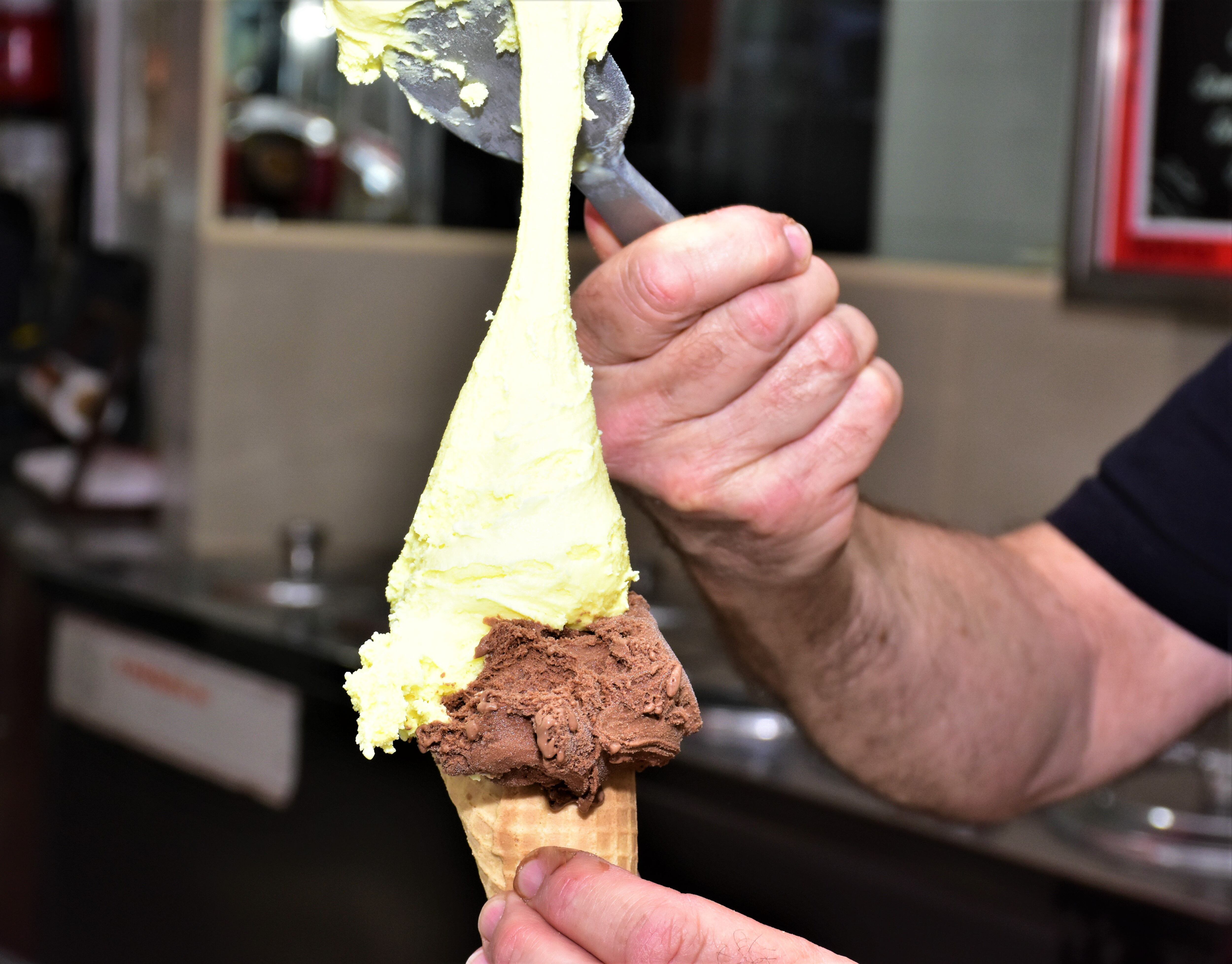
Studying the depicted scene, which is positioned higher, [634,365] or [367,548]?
[634,365]

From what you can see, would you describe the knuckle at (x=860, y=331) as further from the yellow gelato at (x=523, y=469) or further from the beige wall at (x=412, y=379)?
the beige wall at (x=412, y=379)

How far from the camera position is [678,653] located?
7.57 feet

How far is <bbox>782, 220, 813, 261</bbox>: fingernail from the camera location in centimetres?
94

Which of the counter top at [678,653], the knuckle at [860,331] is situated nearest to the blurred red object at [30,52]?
the counter top at [678,653]

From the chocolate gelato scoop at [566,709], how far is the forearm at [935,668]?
493 millimetres

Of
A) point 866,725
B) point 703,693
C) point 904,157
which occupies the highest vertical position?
point 904,157

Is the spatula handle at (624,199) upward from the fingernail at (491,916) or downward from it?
upward

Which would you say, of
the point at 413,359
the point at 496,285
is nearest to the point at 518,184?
the point at 496,285

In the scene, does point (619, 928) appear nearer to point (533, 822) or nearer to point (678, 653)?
point (533, 822)

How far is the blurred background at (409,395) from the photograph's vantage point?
6.37ft

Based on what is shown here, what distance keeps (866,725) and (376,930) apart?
3.15 ft

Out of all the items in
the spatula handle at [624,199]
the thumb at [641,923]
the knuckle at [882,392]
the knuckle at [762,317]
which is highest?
the spatula handle at [624,199]

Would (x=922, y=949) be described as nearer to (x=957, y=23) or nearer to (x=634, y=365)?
(x=634, y=365)

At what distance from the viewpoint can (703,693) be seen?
2051mm
